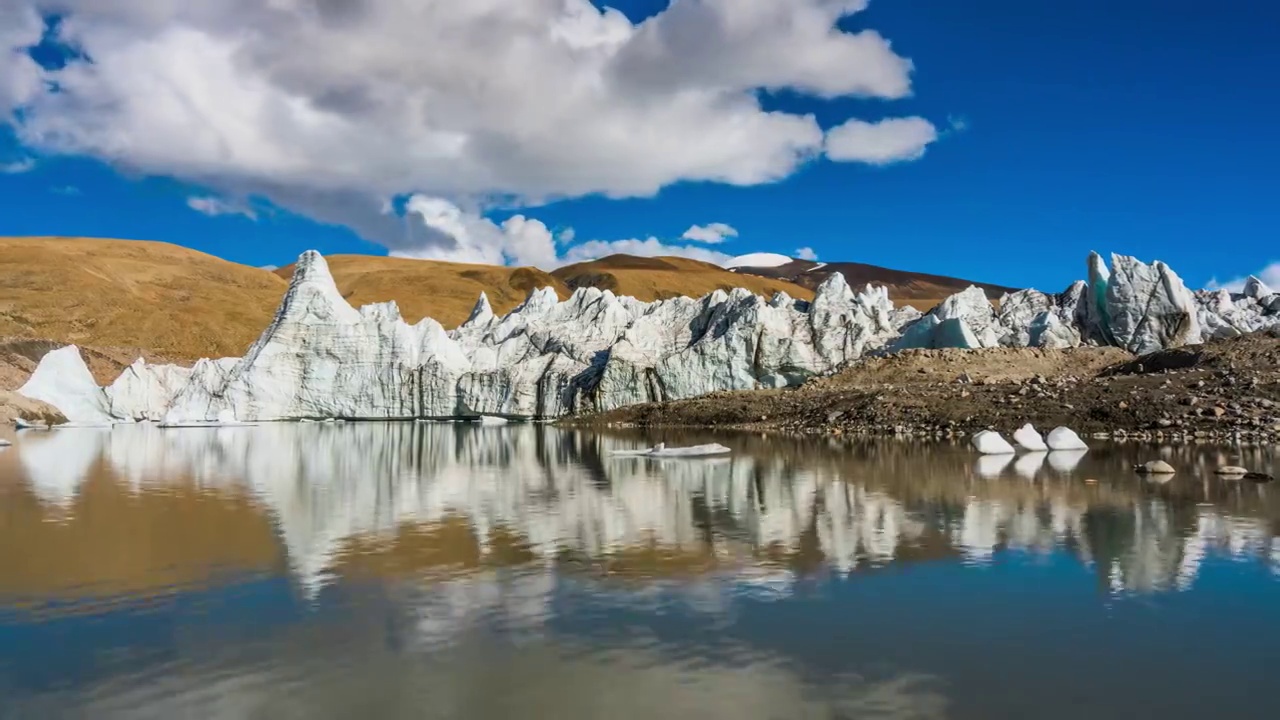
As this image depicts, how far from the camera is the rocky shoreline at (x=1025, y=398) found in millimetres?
33125

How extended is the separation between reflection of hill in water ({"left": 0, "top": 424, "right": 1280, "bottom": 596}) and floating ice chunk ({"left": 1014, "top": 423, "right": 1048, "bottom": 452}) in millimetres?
2960

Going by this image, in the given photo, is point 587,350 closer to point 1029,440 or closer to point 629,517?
point 1029,440

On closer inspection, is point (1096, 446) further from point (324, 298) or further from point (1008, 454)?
point (324, 298)

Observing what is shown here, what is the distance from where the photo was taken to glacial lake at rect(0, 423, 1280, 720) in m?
6.56

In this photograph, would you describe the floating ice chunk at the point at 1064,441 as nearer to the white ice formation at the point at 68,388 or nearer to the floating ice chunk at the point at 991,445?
the floating ice chunk at the point at 991,445

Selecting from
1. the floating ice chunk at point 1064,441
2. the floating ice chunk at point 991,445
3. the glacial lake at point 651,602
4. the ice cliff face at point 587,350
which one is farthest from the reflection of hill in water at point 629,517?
the ice cliff face at point 587,350

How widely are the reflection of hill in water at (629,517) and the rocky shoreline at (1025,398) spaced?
290 inches

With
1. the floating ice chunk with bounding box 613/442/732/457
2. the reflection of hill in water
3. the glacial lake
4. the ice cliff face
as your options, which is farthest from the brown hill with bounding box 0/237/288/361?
the glacial lake

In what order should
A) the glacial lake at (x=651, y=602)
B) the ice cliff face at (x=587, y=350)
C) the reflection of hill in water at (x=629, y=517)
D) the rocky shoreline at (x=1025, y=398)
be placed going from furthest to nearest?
the ice cliff face at (x=587, y=350), the rocky shoreline at (x=1025, y=398), the reflection of hill in water at (x=629, y=517), the glacial lake at (x=651, y=602)

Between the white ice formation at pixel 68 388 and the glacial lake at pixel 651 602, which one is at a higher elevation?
the white ice formation at pixel 68 388

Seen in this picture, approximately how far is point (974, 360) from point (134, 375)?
5970 cm

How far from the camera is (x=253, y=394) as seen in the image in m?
62.5

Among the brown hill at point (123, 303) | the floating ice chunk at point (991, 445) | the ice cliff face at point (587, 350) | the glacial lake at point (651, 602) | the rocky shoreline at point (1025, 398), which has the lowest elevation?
the glacial lake at point (651, 602)

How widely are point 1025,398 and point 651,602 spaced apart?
33.1m
